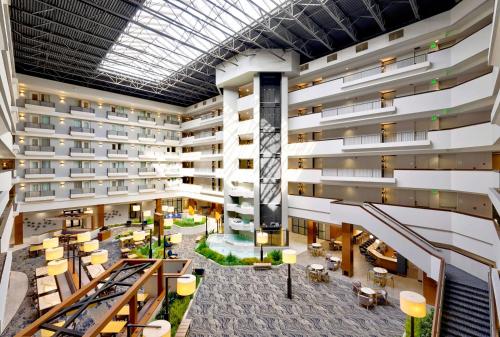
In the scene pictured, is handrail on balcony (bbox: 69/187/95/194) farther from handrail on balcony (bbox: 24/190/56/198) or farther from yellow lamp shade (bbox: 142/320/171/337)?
yellow lamp shade (bbox: 142/320/171/337)

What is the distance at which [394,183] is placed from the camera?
15.9 m

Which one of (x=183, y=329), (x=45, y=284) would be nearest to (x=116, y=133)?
(x=45, y=284)

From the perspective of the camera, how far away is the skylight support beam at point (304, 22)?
14.3 meters

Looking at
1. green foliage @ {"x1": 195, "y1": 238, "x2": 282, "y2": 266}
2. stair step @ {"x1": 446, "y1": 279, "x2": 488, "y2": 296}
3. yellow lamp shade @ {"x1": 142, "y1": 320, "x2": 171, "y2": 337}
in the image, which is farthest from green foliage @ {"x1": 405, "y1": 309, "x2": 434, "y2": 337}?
yellow lamp shade @ {"x1": 142, "y1": 320, "x2": 171, "y2": 337}

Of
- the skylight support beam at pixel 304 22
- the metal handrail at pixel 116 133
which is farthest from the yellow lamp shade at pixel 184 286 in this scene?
the metal handrail at pixel 116 133

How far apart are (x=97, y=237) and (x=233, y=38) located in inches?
892

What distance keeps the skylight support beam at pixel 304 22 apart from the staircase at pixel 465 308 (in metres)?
15.7

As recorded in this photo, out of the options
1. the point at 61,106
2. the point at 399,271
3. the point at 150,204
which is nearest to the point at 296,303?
the point at 399,271

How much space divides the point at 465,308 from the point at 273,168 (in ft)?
46.3

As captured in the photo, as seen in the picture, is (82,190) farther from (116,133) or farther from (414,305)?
(414,305)

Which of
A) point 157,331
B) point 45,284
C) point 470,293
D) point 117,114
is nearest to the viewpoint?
point 157,331

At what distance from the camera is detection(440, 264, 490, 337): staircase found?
8922 mm

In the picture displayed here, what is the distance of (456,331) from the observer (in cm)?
902

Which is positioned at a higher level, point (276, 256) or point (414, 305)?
point (414, 305)
